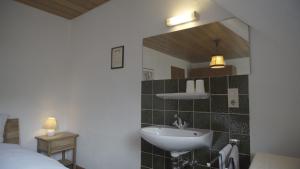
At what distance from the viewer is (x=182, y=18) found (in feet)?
6.47

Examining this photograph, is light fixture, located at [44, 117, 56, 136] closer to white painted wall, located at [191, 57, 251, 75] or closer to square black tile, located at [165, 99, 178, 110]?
square black tile, located at [165, 99, 178, 110]

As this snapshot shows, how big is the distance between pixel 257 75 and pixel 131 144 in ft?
5.28

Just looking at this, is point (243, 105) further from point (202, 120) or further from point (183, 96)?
point (183, 96)

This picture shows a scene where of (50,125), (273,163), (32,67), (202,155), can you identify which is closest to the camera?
(273,163)

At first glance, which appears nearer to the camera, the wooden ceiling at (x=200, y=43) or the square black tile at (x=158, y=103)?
the wooden ceiling at (x=200, y=43)

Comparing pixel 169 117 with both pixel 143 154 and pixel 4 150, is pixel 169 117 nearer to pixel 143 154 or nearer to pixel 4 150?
pixel 143 154

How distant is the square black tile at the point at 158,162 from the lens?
2.09m

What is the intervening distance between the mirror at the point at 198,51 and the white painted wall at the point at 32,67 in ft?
5.90

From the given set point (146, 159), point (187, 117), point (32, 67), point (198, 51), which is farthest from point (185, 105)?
point (32, 67)

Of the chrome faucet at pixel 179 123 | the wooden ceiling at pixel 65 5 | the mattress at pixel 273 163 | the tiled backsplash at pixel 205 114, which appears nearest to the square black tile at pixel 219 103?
the tiled backsplash at pixel 205 114

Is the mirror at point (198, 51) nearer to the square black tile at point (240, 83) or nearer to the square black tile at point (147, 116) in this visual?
the square black tile at point (240, 83)

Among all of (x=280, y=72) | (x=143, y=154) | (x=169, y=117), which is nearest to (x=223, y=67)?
(x=280, y=72)

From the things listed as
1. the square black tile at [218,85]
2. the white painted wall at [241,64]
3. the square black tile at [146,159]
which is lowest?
the square black tile at [146,159]

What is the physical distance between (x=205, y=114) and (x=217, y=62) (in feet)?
1.66
